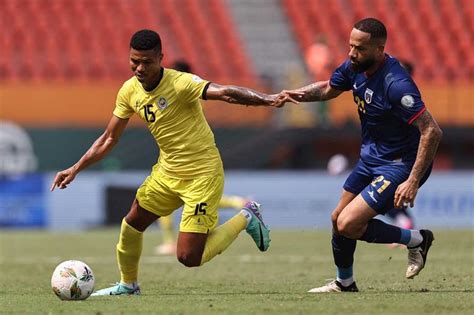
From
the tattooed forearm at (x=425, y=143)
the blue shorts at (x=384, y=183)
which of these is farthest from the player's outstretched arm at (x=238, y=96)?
the tattooed forearm at (x=425, y=143)

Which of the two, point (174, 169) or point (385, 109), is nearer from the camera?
point (385, 109)

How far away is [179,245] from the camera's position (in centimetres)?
962

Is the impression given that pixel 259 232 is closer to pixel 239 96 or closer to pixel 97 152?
pixel 239 96

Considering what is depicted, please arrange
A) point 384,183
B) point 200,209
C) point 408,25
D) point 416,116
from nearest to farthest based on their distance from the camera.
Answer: point 416,116
point 384,183
point 200,209
point 408,25

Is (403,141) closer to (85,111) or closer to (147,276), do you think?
(147,276)

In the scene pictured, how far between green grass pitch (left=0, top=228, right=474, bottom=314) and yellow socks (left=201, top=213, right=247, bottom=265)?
14.2 inches

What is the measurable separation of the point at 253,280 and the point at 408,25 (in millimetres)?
16775

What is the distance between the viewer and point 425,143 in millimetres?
8852

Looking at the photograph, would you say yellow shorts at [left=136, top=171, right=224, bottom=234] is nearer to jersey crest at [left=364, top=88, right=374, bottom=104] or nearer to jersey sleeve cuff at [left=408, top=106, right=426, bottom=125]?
jersey crest at [left=364, top=88, right=374, bottom=104]

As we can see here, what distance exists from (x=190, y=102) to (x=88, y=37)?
16.4 metres

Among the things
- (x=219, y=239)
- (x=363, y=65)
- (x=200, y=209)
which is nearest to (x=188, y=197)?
(x=200, y=209)

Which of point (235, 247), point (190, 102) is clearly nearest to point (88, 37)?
point (235, 247)

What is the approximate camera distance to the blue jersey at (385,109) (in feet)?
29.6

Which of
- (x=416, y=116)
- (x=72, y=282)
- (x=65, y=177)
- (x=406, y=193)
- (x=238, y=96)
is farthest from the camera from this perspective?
(x=65, y=177)
